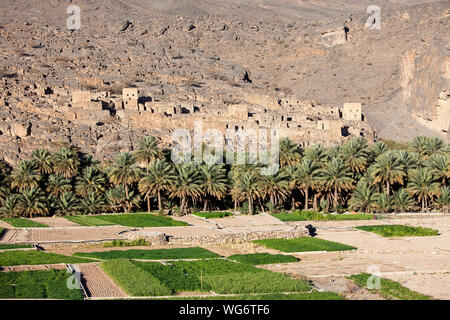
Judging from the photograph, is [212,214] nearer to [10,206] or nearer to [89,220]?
[89,220]

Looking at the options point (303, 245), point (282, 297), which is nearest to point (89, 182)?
point (303, 245)

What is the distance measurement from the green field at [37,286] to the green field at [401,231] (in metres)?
23.3

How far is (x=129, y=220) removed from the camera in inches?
2095

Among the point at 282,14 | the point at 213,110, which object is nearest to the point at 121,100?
the point at 213,110

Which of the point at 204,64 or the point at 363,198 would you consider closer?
the point at 363,198

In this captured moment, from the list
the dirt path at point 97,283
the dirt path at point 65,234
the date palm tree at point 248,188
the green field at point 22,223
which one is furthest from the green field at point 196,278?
the date palm tree at point 248,188

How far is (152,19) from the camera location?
496 feet

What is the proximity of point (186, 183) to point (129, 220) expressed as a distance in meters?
5.79

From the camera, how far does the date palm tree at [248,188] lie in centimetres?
5719

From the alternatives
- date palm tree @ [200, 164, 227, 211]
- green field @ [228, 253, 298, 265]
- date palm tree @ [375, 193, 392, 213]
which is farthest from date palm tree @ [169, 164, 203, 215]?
green field @ [228, 253, 298, 265]

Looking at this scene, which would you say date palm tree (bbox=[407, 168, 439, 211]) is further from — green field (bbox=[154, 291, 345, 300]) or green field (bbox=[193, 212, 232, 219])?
green field (bbox=[154, 291, 345, 300])

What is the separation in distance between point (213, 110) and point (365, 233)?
3903cm

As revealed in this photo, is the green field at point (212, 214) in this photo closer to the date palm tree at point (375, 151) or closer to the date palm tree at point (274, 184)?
the date palm tree at point (274, 184)

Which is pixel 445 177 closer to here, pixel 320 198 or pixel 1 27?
pixel 320 198
